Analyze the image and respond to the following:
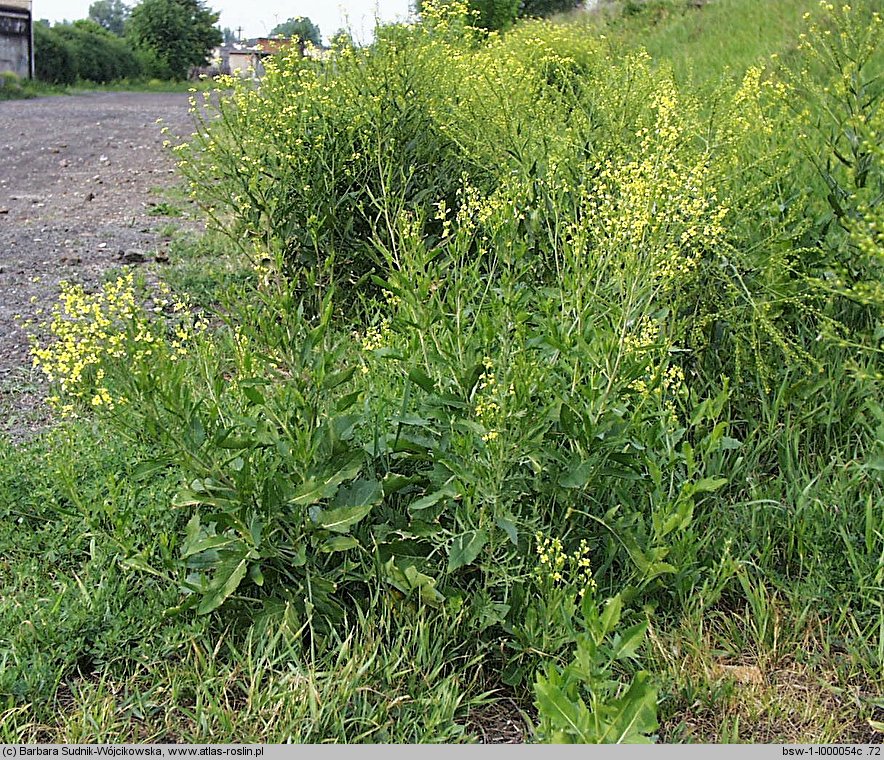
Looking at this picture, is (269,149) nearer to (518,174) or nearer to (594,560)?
(518,174)

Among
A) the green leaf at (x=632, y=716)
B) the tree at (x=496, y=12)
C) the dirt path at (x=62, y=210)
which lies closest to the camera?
the green leaf at (x=632, y=716)

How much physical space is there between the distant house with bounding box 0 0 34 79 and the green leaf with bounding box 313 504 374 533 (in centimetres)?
2395

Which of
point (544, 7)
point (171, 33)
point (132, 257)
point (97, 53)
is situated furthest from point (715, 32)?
point (171, 33)

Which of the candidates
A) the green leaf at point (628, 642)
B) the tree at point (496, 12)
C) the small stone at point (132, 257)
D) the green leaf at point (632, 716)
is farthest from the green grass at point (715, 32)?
the green leaf at point (632, 716)

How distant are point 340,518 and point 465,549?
0.33m

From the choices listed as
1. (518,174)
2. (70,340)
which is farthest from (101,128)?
(70,340)

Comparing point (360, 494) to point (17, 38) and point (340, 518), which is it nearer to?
point (340, 518)

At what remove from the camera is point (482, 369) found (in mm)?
2518

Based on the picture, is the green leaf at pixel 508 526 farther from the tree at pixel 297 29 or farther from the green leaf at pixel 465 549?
the tree at pixel 297 29


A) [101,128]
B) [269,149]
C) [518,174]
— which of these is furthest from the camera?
[101,128]

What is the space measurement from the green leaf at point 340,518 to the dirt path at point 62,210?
3.92 ft

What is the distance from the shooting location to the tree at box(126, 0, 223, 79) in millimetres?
30625

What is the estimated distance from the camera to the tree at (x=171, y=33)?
30625 mm

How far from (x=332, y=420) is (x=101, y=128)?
1152 cm
